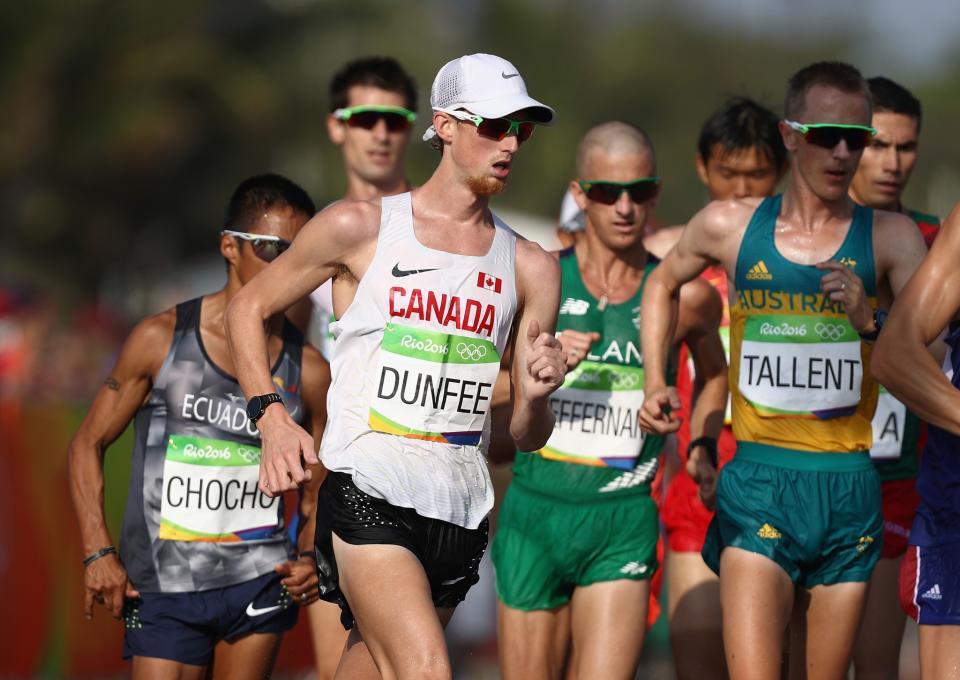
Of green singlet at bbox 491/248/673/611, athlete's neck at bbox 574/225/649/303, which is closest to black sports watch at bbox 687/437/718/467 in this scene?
green singlet at bbox 491/248/673/611

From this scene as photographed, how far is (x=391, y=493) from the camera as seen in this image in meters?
5.32

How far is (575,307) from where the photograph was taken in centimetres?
716

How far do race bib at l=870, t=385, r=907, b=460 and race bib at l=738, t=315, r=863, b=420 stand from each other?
118 cm

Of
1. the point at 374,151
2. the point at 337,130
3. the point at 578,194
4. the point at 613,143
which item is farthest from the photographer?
the point at 337,130

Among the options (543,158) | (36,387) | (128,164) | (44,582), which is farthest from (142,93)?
(44,582)

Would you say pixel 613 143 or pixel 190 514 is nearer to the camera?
pixel 190 514

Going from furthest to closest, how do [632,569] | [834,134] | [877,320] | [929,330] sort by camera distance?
[632,569] → [834,134] → [877,320] → [929,330]

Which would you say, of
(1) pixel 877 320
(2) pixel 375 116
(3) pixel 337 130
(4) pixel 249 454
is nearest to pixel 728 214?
(1) pixel 877 320

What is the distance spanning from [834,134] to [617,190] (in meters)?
1.29

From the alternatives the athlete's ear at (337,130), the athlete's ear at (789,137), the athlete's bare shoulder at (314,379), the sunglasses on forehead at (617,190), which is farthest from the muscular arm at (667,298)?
the athlete's ear at (337,130)

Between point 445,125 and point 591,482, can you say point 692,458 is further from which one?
point 445,125

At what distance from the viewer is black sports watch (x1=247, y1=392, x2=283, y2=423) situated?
5.45 m

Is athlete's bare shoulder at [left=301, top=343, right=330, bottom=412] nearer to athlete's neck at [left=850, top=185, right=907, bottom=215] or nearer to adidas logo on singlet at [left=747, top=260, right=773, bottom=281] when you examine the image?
adidas logo on singlet at [left=747, top=260, right=773, bottom=281]

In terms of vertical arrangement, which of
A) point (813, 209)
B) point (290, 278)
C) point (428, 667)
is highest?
point (813, 209)
